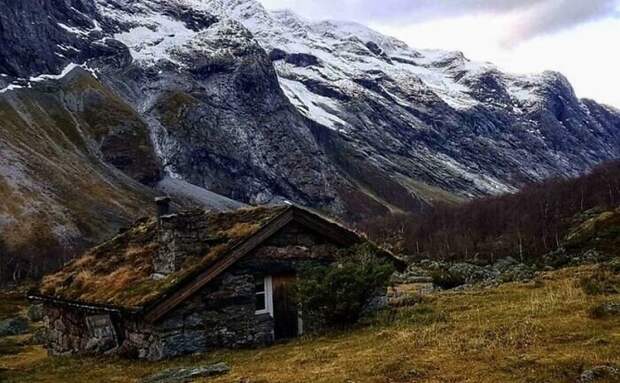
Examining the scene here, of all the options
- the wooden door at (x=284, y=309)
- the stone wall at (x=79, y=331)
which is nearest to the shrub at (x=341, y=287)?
the wooden door at (x=284, y=309)

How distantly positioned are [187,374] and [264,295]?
23.6 feet

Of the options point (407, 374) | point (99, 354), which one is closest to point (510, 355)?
point (407, 374)

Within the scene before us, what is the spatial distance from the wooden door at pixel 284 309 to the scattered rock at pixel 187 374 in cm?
613

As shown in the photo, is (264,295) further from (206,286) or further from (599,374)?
(599,374)

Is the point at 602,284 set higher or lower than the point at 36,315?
higher

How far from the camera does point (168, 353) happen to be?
21.2 m

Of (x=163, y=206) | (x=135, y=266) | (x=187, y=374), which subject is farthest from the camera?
(x=163, y=206)

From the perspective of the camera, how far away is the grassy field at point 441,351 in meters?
13.4

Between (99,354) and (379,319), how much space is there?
1032 centimetres

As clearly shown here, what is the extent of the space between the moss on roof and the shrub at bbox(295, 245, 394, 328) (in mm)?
2996

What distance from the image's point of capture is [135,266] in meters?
26.2

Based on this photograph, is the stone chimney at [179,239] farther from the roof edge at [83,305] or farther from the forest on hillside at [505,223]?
the forest on hillside at [505,223]

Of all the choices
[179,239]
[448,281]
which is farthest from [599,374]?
[448,281]

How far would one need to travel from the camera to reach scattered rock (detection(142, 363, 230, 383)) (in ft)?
53.5
